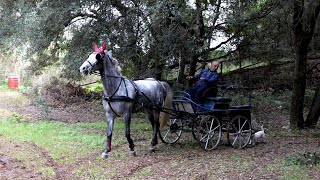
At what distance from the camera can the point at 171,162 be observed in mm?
7652

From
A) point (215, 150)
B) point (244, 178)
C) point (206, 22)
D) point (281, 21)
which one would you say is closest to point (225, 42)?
point (206, 22)

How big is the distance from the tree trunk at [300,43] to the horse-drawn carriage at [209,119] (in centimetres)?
258

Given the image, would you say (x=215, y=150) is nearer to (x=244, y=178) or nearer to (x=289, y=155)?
(x=289, y=155)

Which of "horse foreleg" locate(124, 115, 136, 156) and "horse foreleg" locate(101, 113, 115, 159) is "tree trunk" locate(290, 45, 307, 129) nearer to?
"horse foreleg" locate(124, 115, 136, 156)

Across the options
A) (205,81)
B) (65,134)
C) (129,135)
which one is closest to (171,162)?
(129,135)

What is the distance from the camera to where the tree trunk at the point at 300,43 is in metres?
10.2

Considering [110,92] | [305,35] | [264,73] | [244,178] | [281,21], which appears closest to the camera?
[244,178]

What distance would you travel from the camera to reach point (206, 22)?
12742 millimetres

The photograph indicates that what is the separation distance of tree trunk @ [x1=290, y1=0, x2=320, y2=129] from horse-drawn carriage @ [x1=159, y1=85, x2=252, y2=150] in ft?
8.46

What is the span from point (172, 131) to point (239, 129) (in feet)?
4.74

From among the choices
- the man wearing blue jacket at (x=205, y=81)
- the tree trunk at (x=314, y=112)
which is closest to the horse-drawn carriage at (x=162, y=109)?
the man wearing blue jacket at (x=205, y=81)

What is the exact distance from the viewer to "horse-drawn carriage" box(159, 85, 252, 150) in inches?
340

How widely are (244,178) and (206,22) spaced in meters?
7.02

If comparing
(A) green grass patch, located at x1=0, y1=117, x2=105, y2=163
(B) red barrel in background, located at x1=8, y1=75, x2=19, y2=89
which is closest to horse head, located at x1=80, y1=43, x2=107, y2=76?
(A) green grass patch, located at x1=0, y1=117, x2=105, y2=163
